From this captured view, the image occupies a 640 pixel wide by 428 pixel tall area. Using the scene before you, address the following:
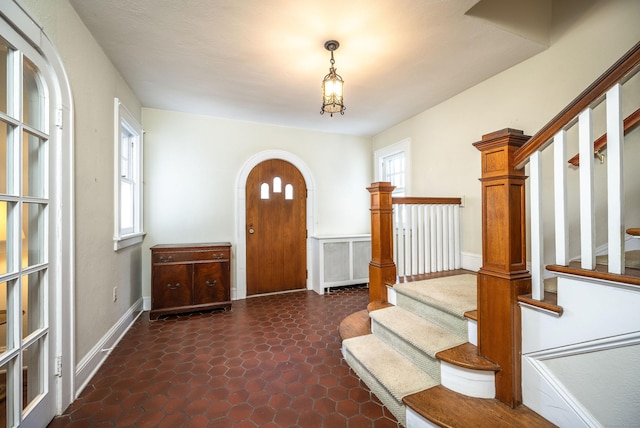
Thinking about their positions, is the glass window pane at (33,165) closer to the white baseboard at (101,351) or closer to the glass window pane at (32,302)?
the glass window pane at (32,302)

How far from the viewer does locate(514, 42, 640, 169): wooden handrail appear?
3.29ft

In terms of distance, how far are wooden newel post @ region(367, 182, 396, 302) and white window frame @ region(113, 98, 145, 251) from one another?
257 centimetres

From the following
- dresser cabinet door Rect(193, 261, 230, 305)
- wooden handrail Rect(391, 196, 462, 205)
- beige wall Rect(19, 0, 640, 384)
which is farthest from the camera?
dresser cabinet door Rect(193, 261, 230, 305)

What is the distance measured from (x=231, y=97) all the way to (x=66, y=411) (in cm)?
313

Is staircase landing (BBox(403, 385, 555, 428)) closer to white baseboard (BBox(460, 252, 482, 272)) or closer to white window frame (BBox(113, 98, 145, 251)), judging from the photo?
white baseboard (BBox(460, 252, 482, 272))

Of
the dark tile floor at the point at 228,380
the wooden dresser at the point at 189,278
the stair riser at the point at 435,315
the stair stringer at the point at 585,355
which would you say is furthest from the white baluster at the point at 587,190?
the wooden dresser at the point at 189,278

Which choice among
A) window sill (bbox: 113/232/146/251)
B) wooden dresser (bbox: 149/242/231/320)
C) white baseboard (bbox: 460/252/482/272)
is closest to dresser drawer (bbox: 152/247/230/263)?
wooden dresser (bbox: 149/242/231/320)

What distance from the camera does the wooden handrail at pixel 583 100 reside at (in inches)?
39.5

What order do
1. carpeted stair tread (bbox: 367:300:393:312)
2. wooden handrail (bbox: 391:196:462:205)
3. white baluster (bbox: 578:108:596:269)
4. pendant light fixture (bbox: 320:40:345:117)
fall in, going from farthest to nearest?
wooden handrail (bbox: 391:196:462:205) < carpeted stair tread (bbox: 367:300:393:312) < pendant light fixture (bbox: 320:40:345:117) < white baluster (bbox: 578:108:596:269)

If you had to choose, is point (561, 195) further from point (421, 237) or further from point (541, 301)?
point (421, 237)

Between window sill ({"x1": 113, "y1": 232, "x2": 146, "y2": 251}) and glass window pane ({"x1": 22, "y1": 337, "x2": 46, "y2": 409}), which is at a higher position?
window sill ({"x1": 113, "y1": 232, "x2": 146, "y2": 251})

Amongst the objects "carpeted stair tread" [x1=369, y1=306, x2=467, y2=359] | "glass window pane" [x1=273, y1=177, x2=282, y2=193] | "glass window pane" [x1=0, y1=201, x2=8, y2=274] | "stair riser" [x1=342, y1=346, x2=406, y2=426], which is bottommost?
"stair riser" [x1=342, y1=346, x2=406, y2=426]

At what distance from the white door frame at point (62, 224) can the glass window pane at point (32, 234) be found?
5cm

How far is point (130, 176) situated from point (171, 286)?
1.45 metres
